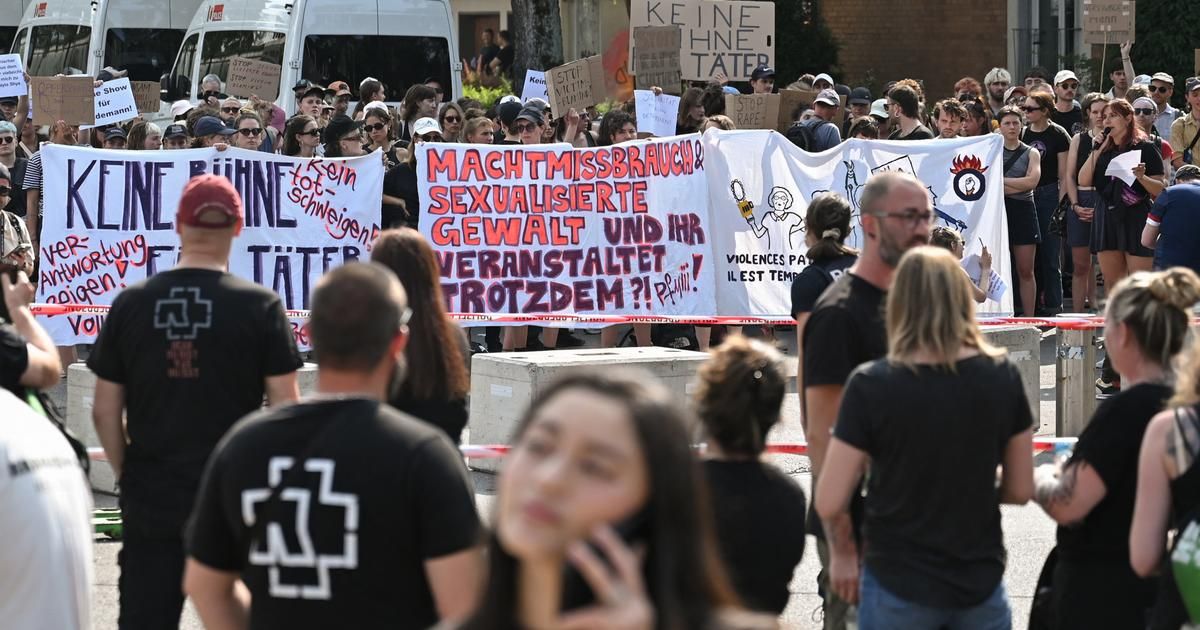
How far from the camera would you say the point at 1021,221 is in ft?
43.0

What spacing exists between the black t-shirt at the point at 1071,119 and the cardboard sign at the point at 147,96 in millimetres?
8610

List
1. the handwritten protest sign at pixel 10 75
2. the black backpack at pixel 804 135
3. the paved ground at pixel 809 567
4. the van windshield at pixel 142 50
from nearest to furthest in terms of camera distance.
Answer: the paved ground at pixel 809 567 → the black backpack at pixel 804 135 → the handwritten protest sign at pixel 10 75 → the van windshield at pixel 142 50

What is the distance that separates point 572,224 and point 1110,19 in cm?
709

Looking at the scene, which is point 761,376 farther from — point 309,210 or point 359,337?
point 309,210

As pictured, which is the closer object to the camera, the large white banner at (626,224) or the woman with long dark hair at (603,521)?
the woman with long dark hair at (603,521)

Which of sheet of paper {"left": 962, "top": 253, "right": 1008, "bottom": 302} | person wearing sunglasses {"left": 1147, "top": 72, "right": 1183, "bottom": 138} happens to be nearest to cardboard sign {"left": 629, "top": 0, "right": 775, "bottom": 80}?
sheet of paper {"left": 962, "top": 253, "right": 1008, "bottom": 302}

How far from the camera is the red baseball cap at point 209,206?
189 inches

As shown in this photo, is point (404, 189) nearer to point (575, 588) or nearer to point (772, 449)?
point (772, 449)

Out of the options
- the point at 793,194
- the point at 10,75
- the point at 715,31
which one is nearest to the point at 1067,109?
the point at 715,31

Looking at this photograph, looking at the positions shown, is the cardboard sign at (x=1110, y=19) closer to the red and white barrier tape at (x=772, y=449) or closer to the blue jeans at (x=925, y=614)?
the red and white barrier tape at (x=772, y=449)

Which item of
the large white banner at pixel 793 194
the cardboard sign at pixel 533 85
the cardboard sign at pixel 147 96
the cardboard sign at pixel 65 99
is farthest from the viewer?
the cardboard sign at pixel 147 96

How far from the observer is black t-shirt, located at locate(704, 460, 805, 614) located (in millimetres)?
3855

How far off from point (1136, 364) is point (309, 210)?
8062 mm

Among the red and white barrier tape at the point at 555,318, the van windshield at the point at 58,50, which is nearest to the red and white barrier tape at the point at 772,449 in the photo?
the red and white barrier tape at the point at 555,318
